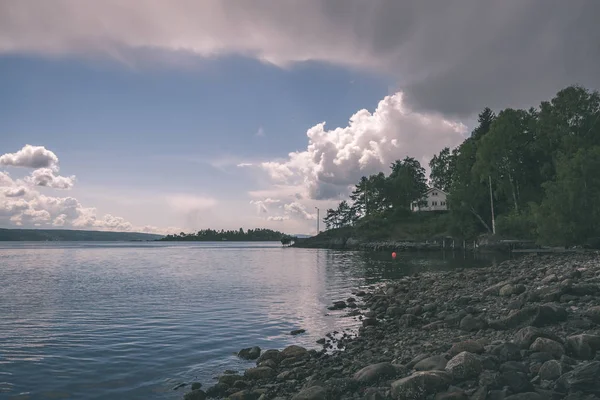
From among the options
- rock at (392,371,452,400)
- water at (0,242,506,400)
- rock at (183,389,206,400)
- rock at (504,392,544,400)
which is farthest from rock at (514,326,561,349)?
water at (0,242,506,400)

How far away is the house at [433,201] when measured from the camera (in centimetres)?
12719

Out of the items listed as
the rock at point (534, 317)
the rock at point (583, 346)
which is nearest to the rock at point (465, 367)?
the rock at point (583, 346)

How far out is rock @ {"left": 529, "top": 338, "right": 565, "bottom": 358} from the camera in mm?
9196

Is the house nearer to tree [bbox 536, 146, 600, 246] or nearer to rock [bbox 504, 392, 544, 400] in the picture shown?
tree [bbox 536, 146, 600, 246]

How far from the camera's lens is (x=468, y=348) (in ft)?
33.9

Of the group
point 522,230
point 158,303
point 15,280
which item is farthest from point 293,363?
point 522,230

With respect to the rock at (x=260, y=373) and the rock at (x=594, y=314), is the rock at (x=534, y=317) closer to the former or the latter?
the rock at (x=594, y=314)

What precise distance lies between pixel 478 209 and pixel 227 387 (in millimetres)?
81569

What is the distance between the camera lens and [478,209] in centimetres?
8438

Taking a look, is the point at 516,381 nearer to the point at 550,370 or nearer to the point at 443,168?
the point at 550,370

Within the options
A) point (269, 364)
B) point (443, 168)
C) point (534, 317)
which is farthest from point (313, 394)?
point (443, 168)

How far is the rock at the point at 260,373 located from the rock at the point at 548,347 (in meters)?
6.57

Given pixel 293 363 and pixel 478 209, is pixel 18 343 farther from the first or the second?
pixel 478 209

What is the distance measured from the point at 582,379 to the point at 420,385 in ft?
9.01
